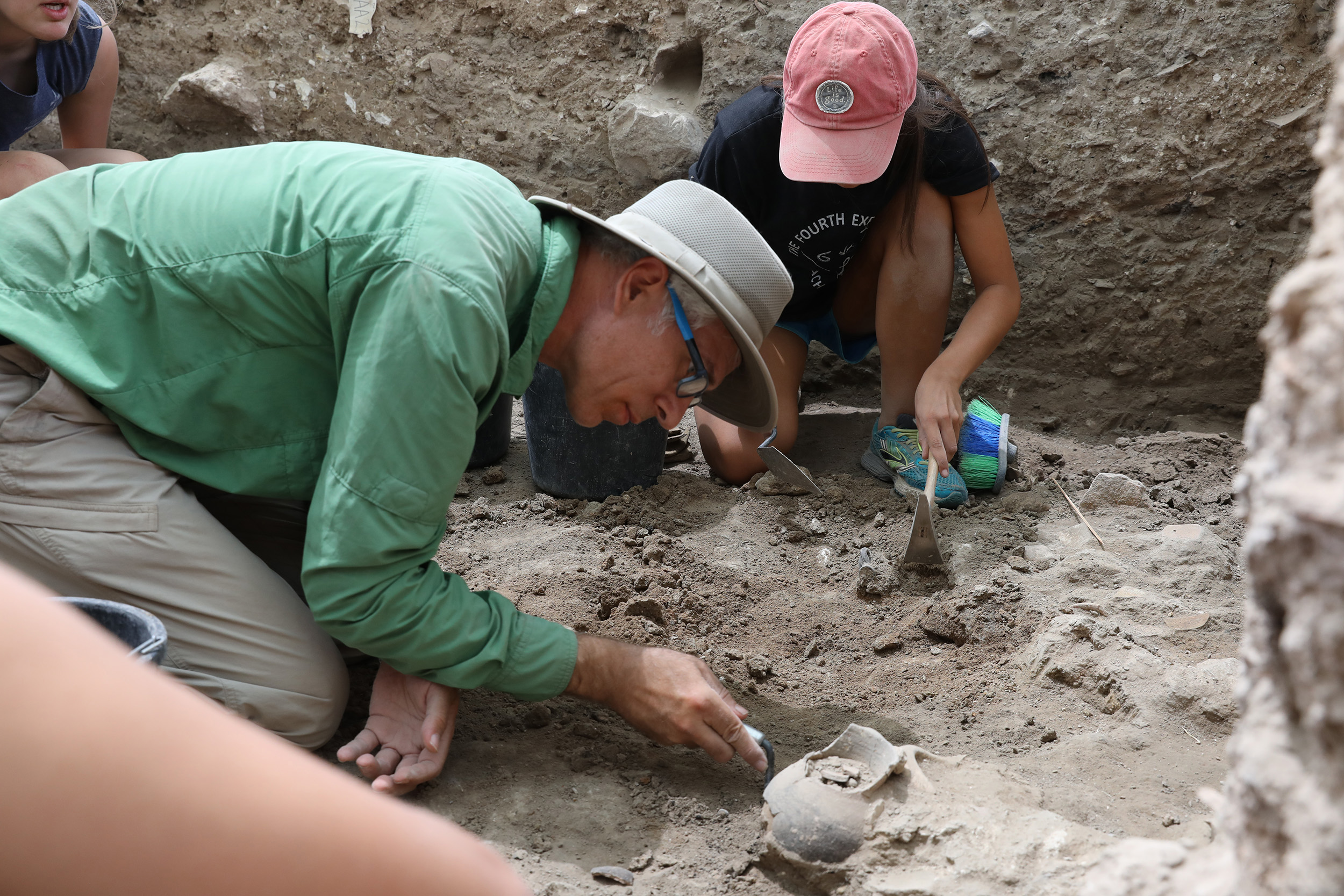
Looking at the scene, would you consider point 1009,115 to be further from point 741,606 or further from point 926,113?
point 741,606

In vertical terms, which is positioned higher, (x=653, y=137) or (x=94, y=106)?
(x=653, y=137)

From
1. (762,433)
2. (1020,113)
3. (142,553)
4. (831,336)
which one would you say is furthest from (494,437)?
(1020,113)

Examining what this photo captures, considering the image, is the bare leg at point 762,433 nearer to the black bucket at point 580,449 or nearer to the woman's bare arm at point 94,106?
the black bucket at point 580,449

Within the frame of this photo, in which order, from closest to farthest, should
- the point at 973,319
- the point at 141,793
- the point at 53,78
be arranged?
the point at 141,793, the point at 973,319, the point at 53,78

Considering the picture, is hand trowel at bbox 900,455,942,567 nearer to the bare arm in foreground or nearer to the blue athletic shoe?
the blue athletic shoe

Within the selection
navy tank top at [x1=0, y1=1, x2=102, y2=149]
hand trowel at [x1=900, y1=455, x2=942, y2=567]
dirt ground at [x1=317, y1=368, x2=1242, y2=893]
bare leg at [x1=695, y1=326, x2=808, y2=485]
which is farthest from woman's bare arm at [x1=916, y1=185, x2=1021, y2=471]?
navy tank top at [x1=0, y1=1, x2=102, y2=149]

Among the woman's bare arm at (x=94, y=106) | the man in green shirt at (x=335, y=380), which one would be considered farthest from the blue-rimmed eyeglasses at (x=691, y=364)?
the woman's bare arm at (x=94, y=106)

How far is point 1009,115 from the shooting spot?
329cm

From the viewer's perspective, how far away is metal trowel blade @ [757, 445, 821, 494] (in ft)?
9.57

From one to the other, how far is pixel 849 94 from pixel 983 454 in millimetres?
1066

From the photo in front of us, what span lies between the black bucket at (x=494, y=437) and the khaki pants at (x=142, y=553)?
→ 51.3 inches

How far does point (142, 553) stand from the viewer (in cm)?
176

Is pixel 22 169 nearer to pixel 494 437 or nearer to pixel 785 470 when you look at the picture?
pixel 494 437

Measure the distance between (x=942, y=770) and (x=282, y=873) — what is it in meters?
1.37
